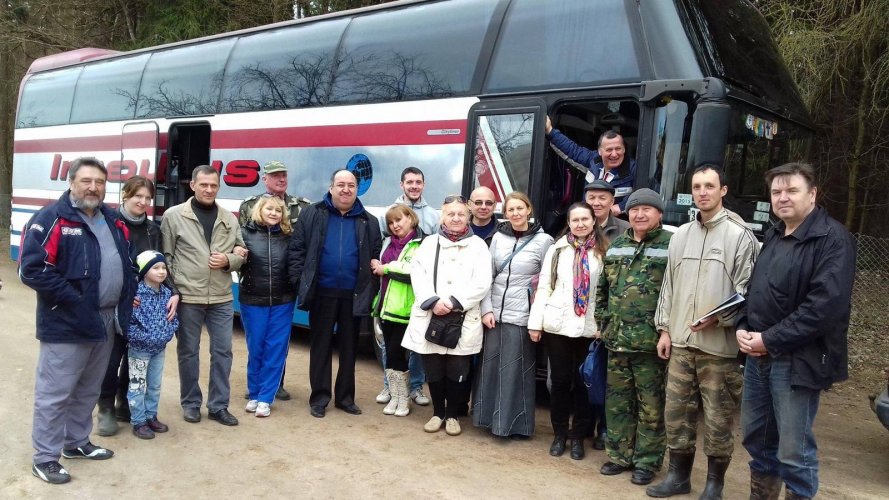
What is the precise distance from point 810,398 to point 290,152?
5642mm

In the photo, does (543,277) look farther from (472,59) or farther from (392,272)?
(472,59)

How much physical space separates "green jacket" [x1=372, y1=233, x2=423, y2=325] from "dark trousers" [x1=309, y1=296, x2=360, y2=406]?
30 cm

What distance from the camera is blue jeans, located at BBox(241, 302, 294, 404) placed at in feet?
16.9

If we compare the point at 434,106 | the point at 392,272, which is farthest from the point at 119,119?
the point at 392,272

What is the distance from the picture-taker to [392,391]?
534 cm

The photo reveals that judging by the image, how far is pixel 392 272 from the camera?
5.14 meters

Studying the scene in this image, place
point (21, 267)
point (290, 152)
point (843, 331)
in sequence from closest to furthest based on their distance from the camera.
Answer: point (843, 331) → point (21, 267) → point (290, 152)

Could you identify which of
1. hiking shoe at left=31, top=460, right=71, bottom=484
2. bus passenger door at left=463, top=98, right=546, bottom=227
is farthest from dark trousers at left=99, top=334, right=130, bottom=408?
bus passenger door at left=463, top=98, right=546, bottom=227

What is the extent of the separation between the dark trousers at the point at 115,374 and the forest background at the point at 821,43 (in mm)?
6181

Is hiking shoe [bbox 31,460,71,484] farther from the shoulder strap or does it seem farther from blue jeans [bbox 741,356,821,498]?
blue jeans [bbox 741,356,821,498]

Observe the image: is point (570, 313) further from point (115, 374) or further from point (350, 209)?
point (115, 374)

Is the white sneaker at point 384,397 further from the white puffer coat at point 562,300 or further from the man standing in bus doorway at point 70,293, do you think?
the man standing in bus doorway at point 70,293

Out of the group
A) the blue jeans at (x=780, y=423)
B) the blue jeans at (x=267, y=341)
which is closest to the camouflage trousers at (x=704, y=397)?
the blue jeans at (x=780, y=423)

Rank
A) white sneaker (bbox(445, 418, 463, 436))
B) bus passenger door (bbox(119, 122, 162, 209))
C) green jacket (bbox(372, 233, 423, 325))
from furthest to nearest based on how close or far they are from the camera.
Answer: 1. bus passenger door (bbox(119, 122, 162, 209))
2. green jacket (bbox(372, 233, 423, 325))
3. white sneaker (bbox(445, 418, 463, 436))
